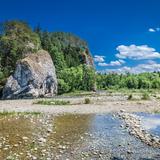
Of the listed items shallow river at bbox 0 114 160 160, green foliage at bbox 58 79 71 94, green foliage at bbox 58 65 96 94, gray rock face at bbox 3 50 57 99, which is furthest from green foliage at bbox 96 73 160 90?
shallow river at bbox 0 114 160 160

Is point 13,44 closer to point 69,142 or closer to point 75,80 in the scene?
point 75,80

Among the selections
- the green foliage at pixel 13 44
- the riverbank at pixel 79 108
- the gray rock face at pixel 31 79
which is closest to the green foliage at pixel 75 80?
A: the green foliage at pixel 13 44

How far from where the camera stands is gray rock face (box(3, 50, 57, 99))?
7362 cm

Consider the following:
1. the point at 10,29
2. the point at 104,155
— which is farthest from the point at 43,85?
the point at 104,155

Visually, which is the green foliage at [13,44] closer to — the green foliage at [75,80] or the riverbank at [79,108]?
the green foliage at [75,80]

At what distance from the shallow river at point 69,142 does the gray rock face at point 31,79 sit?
149 ft

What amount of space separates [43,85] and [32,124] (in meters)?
53.6

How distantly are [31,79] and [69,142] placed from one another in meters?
56.5

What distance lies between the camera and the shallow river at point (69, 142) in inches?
693

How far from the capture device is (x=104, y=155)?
17.7 m

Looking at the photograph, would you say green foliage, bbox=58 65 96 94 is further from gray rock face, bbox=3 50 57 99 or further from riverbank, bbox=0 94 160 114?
riverbank, bbox=0 94 160 114

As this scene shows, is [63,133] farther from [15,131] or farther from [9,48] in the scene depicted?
[9,48]

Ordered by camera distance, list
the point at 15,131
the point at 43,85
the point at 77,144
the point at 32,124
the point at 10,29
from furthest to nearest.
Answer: the point at 10,29
the point at 43,85
the point at 32,124
the point at 15,131
the point at 77,144

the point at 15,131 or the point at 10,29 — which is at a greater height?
the point at 10,29
